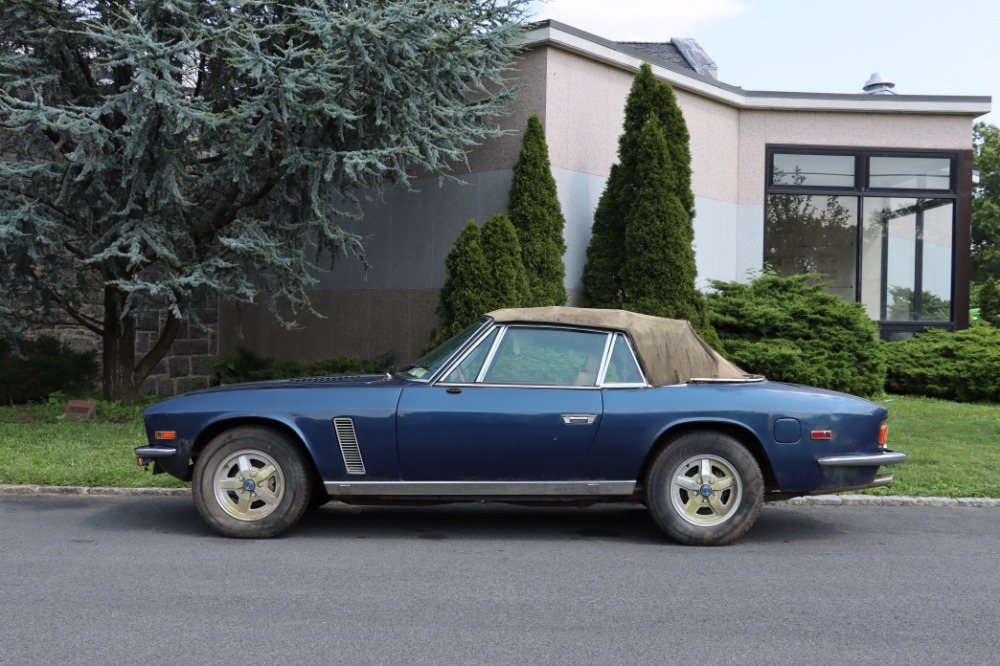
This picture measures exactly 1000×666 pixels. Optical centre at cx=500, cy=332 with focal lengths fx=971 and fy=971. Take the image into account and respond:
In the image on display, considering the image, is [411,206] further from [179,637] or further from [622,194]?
[179,637]

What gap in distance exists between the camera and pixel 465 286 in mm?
11523

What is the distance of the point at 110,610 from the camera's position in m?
4.55

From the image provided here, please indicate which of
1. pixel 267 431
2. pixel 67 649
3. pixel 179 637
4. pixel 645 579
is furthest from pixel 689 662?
pixel 267 431

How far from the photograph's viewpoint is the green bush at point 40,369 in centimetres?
1298

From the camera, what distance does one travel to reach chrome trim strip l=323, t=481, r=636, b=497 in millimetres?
6020

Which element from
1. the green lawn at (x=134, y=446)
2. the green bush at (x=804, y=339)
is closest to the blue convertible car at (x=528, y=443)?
the green lawn at (x=134, y=446)

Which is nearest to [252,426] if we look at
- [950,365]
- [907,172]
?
[950,365]

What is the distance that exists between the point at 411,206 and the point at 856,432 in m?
8.98

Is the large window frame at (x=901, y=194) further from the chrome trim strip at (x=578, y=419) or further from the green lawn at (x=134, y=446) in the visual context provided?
the chrome trim strip at (x=578, y=419)

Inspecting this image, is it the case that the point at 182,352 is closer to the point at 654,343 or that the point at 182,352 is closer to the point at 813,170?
the point at 813,170

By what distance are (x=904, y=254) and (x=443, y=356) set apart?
13.1 metres

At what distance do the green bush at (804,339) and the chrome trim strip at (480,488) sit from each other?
7.38 meters

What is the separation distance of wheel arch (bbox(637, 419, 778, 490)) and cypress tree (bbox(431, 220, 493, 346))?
17.8 ft

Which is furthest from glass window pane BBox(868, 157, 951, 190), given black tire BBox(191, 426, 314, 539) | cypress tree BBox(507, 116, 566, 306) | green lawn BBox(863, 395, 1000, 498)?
black tire BBox(191, 426, 314, 539)
